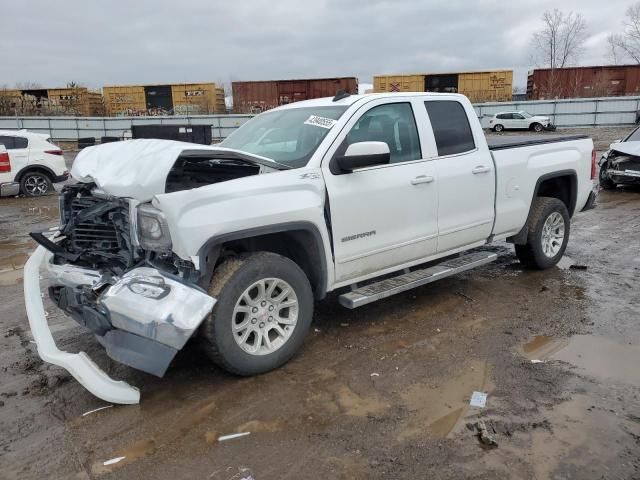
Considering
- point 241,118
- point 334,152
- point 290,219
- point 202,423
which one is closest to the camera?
point 202,423

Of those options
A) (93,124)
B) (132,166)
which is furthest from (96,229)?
(93,124)

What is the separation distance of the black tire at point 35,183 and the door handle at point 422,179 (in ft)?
40.5

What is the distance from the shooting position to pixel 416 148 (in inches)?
187

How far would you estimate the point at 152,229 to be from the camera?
11.1 ft

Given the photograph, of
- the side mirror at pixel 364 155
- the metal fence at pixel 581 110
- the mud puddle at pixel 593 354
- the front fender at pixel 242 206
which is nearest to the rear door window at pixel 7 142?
the front fender at pixel 242 206

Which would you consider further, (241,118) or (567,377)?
(241,118)

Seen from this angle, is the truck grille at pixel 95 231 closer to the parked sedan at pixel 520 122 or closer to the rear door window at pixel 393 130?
the rear door window at pixel 393 130

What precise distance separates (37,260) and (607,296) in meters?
5.24

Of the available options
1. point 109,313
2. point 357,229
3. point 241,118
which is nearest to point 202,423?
point 109,313

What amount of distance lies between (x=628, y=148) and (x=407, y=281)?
9.77 m

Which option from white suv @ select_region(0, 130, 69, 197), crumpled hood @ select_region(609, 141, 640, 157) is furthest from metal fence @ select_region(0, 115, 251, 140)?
crumpled hood @ select_region(609, 141, 640, 157)

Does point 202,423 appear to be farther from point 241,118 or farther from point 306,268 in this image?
point 241,118

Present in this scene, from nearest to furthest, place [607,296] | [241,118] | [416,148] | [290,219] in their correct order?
[290,219] < [416,148] < [607,296] < [241,118]

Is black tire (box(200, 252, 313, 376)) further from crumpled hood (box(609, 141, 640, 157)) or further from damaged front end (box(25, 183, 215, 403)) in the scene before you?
crumpled hood (box(609, 141, 640, 157))
